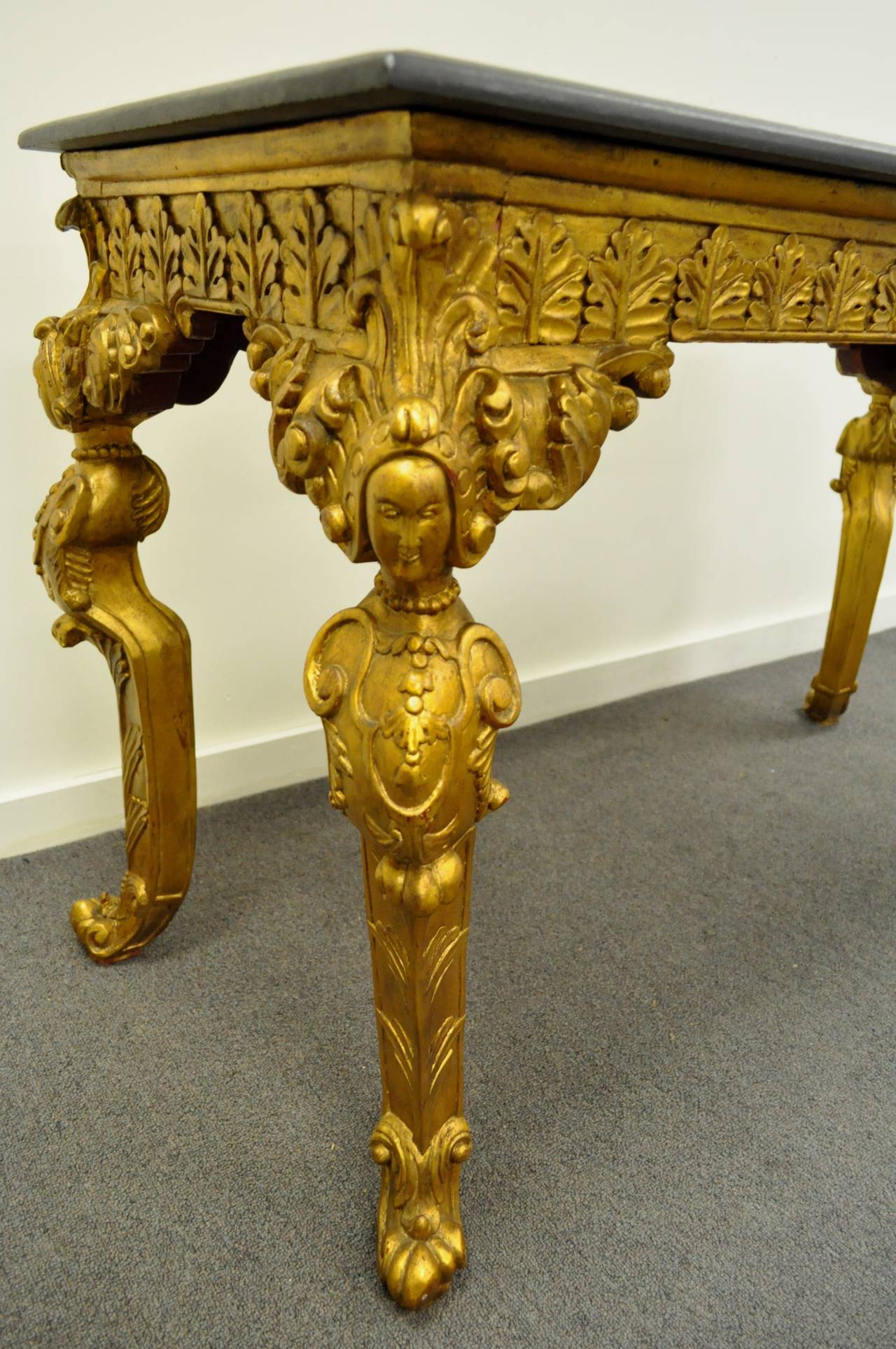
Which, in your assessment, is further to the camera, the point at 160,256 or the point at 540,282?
the point at 160,256

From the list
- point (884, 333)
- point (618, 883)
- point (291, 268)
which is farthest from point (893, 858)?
point (291, 268)

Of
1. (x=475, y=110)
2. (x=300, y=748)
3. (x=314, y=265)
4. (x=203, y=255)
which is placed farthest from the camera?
(x=300, y=748)

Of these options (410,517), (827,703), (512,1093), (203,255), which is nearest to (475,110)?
(410,517)

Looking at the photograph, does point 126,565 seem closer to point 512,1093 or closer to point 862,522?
point 512,1093

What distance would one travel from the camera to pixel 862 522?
1.64 metres

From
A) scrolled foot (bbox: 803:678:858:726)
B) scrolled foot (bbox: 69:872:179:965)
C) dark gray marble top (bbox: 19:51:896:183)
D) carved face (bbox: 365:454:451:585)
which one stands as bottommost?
scrolled foot (bbox: 803:678:858:726)

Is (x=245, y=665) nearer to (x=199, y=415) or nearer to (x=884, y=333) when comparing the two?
(x=199, y=415)

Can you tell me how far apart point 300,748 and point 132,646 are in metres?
Answer: 0.60

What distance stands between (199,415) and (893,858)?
1.13 m

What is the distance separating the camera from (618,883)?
4.35 feet

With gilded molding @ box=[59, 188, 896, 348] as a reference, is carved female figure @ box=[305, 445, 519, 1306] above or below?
below

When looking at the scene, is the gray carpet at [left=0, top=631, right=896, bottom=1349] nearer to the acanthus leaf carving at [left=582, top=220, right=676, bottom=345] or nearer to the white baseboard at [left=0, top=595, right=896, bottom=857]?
the white baseboard at [left=0, top=595, right=896, bottom=857]

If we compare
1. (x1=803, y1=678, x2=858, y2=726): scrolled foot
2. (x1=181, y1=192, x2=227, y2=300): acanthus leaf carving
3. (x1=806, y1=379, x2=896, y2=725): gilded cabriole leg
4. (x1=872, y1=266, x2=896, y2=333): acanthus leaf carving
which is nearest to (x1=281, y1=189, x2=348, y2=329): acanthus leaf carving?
(x1=181, y1=192, x2=227, y2=300): acanthus leaf carving

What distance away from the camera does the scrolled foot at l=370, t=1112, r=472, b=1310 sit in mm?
749
